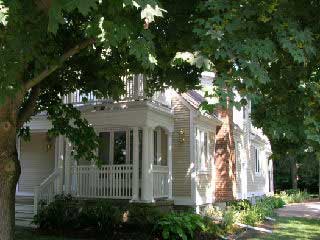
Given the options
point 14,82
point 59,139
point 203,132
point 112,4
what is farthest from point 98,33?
point 203,132

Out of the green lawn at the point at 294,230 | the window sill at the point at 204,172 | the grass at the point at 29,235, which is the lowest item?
the green lawn at the point at 294,230

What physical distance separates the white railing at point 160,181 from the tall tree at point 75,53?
4.80 meters

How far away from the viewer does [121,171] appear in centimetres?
1758

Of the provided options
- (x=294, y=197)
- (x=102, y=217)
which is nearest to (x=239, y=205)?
(x=102, y=217)

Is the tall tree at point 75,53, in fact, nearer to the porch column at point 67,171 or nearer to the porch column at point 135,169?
the porch column at point 135,169

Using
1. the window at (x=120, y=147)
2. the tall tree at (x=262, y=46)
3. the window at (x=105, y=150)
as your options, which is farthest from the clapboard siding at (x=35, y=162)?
the tall tree at (x=262, y=46)

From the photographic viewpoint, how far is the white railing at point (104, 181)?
17578mm

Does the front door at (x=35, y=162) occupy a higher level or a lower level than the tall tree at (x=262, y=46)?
lower

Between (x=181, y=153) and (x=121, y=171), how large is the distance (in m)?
3.38

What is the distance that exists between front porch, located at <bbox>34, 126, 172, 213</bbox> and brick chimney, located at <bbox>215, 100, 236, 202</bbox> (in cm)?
351

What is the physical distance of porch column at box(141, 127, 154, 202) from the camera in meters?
16.9

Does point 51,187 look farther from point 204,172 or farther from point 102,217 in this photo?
point 204,172

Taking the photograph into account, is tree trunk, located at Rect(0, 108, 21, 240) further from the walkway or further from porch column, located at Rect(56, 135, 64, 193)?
the walkway

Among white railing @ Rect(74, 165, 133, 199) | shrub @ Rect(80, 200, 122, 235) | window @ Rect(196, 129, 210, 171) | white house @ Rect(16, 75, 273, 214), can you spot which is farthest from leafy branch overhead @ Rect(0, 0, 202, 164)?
window @ Rect(196, 129, 210, 171)
